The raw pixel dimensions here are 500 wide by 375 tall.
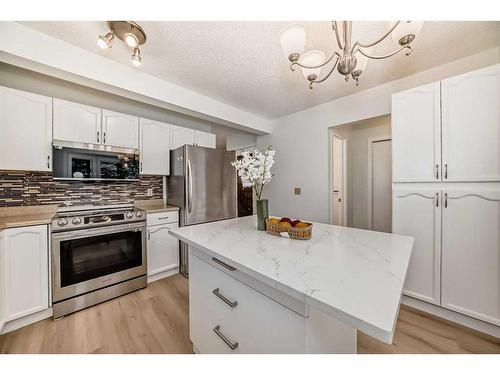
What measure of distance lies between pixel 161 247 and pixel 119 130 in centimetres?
147

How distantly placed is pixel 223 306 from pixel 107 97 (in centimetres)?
280

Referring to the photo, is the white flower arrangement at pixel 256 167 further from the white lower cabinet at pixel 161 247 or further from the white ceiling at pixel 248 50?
the white lower cabinet at pixel 161 247

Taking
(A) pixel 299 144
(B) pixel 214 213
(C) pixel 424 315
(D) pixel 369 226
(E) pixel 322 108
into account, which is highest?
(E) pixel 322 108

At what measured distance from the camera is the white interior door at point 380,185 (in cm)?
325

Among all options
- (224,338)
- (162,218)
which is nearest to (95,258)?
(162,218)

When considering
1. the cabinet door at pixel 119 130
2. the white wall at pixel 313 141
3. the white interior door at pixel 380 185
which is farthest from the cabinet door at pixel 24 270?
the white interior door at pixel 380 185

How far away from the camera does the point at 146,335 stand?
1568 mm

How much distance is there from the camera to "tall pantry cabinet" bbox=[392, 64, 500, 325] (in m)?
1.51

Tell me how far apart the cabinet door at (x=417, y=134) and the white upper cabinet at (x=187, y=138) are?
7.92 feet

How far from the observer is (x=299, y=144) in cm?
319

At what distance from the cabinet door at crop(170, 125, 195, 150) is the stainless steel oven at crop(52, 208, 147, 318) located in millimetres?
1095

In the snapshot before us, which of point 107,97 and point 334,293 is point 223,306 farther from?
point 107,97

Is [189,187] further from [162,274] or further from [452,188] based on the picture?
[452,188]
